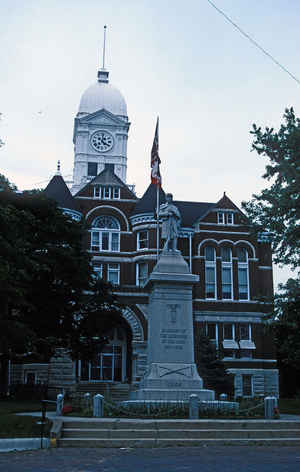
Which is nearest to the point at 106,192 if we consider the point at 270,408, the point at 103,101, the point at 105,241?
the point at 105,241

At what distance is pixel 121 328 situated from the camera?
47969 millimetres

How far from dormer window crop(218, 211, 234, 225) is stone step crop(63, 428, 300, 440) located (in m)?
36.8

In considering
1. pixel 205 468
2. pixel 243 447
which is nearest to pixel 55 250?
pixel 243 447

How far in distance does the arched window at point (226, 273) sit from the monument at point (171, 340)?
28859mm

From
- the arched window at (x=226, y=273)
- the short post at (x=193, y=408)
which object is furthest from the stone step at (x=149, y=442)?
the arched window at (x=226, y=273)

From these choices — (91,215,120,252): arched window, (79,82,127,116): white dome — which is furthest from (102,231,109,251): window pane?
(79,82,127,116): white dome

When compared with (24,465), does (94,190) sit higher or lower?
higher

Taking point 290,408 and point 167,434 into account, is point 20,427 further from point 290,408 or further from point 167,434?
point 290,408

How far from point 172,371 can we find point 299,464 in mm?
8728

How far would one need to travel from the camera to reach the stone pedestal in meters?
19.2

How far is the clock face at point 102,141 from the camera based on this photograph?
7056 centimetres

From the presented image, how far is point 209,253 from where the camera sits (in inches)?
1992

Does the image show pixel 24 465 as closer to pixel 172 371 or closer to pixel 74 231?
pixel 172 371

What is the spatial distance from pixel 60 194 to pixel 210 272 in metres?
14.5
